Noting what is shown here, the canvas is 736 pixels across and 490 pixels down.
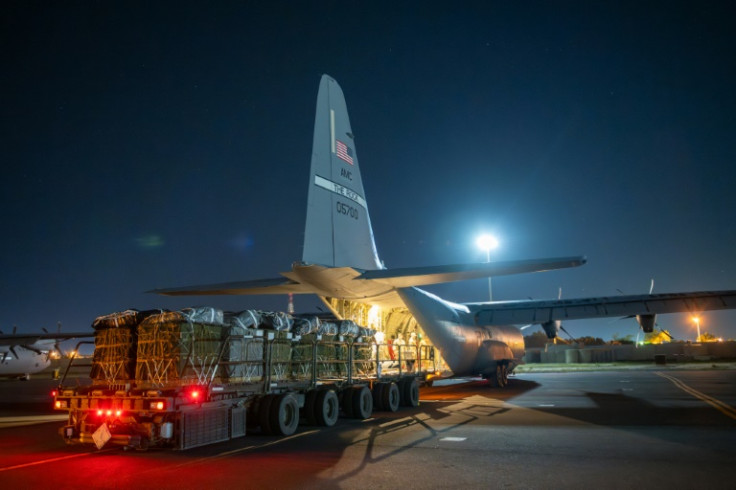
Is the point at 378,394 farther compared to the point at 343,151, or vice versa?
the point at 343,151

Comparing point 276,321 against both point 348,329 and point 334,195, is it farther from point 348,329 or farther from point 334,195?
point 334,195

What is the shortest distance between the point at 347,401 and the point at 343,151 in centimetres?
729

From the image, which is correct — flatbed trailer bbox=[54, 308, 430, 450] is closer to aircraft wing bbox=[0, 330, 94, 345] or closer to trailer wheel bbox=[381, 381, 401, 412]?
trailer wheel bbox=[381, 381, 401, 412]

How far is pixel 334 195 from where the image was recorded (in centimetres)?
1562

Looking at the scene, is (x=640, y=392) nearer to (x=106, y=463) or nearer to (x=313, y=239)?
(x=313, y=239)

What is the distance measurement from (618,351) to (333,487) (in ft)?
226

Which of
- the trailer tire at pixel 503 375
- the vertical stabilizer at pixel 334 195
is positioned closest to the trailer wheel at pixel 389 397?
the vertical stabilizer at pixel 334 195

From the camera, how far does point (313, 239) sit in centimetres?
1440

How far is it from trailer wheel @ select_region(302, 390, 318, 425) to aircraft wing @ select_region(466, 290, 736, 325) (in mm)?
14272

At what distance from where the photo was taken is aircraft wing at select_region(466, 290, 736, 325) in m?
22.8

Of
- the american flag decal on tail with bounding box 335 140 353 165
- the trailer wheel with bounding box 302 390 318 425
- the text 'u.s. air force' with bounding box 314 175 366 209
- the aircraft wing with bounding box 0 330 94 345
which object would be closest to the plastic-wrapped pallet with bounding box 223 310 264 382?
the trailer wheel with bounding box 302 390 318 425

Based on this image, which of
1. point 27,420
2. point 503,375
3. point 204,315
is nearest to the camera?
point 204,315

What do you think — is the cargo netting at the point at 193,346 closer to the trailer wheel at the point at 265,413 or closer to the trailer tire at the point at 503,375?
the trailer wheel at the point at 265,413

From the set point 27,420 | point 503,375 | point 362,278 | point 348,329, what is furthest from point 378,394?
point 503,375
